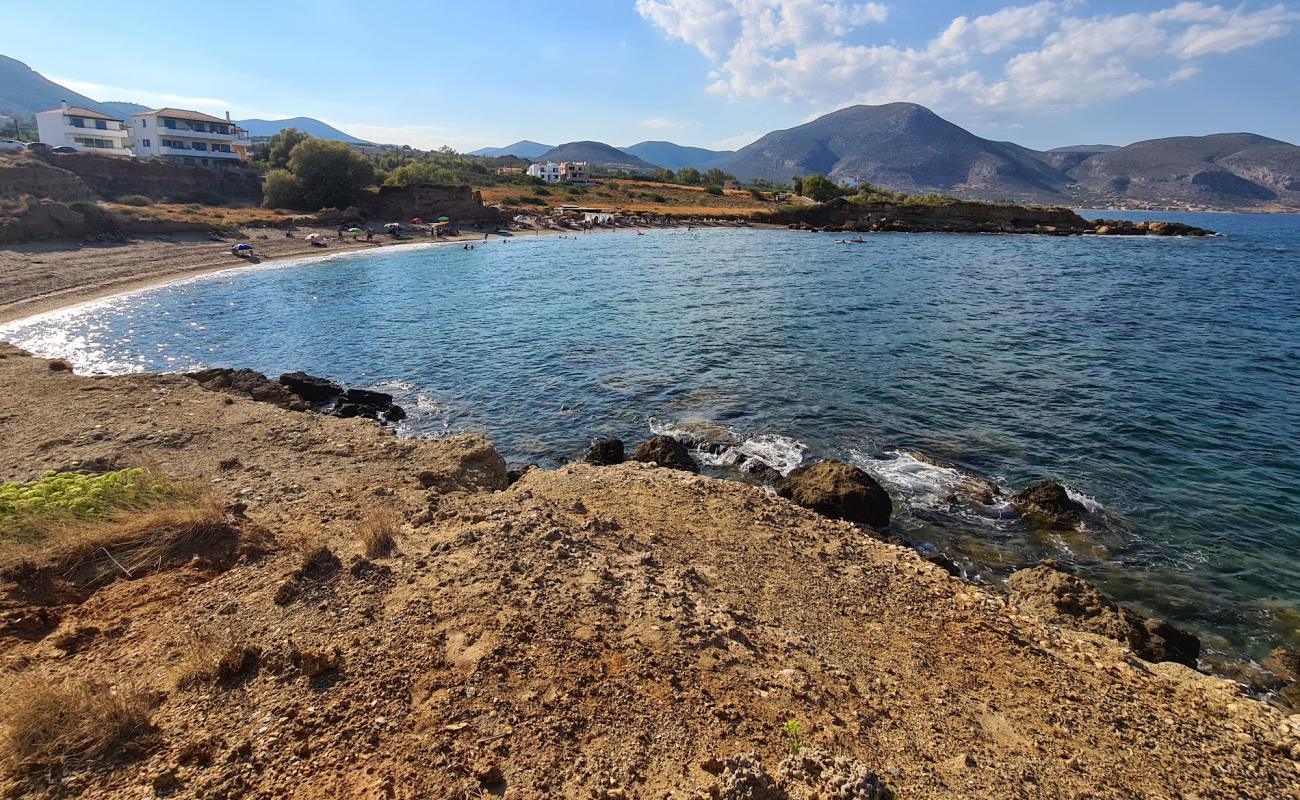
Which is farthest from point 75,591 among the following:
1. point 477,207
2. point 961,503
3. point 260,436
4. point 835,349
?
point 477,207

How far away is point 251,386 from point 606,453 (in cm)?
1201

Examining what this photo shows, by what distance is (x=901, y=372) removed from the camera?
22609 mm

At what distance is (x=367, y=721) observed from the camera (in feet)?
15.8

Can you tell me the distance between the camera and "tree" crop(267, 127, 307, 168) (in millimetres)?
85387

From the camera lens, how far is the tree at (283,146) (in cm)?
8539

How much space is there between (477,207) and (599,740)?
285ft

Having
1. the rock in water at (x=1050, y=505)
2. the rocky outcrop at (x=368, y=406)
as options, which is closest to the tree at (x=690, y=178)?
the rocky outcrop at (x=368, y=406)

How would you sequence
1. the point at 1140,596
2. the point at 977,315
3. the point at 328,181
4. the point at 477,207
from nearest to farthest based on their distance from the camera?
the point at 1140,596, the point at 977,315, the point at 328,181, the point at 477,207

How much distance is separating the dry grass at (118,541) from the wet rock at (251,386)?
412 inches

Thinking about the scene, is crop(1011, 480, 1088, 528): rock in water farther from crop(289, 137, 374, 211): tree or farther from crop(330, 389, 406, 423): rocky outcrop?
crop(289, 137, 374, 211): tree

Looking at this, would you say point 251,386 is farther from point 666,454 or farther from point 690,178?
point 690,178

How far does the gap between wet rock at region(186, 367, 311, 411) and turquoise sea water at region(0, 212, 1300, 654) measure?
3256mm

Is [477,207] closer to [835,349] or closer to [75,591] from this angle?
[835,349]

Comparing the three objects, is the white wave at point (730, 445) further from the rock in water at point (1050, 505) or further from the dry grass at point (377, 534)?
the dry grass at point (377, 534)
